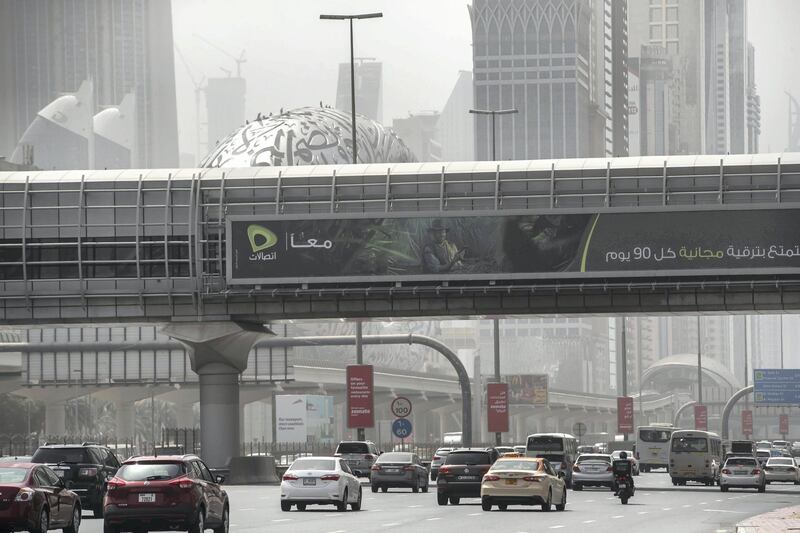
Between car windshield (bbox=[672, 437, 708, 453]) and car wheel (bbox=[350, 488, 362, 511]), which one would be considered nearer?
car wheel (bbox=[350, 488, 362, 511])

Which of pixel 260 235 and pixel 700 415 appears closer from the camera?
pixel 260 235

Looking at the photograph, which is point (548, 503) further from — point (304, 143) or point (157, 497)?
point (304, 143)

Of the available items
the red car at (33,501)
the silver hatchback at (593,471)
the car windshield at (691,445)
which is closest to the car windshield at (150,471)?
the red car at (33,501)

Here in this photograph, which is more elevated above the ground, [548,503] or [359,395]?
[359,395]

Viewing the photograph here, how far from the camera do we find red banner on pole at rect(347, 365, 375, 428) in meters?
73.2

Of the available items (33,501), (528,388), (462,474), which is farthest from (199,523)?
(528,388)

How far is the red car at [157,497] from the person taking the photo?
30.9 m

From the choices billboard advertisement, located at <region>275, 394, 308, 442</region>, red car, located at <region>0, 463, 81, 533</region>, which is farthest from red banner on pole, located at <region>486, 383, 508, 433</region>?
red car, located at <region>0, 463, 81, 533</region>

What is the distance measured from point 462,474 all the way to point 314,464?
667cm

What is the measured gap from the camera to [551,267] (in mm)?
68625

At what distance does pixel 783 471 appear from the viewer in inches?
3191

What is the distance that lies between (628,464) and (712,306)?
17.7m

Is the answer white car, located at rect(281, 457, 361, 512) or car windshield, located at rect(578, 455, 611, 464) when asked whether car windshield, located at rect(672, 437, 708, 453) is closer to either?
car windshield, located at rect(578, 455, 611, 464)

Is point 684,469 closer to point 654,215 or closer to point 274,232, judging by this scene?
point 654,215
